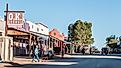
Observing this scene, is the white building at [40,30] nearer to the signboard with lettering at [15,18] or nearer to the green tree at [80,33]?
the signboard with lettering at [15,18]

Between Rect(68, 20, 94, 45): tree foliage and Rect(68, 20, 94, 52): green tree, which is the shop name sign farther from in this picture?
Rect(68, 20, 94, 45): tree foliage

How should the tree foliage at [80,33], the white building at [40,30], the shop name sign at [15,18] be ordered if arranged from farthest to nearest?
the tree foliage at [80,33]
the white building at [40,30]
the shop name sign at [15,18]

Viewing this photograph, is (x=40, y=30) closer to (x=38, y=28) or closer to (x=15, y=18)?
(x=38, y=28)

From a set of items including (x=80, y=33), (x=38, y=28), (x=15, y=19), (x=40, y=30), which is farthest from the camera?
(x=80, y=33)

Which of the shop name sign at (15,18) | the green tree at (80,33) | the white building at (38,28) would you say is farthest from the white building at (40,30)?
the green tree at (80,33)

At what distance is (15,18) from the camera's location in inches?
1542

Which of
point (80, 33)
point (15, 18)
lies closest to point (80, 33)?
point (80, 33)

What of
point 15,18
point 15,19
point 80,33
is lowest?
point 15,19

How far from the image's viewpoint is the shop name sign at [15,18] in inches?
1521

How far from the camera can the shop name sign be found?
127 ft

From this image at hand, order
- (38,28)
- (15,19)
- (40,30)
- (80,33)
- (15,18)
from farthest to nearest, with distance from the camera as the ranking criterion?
(80,33) < (40,30) < (38,28) < (15,18) < (15,19)

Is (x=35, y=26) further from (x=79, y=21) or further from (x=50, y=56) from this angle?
(x=79, y=21)

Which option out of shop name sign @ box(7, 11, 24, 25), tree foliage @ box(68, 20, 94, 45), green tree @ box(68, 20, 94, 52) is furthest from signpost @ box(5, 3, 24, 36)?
tree foliage @ box(68, 20, 94, 45)

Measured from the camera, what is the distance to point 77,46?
148m
